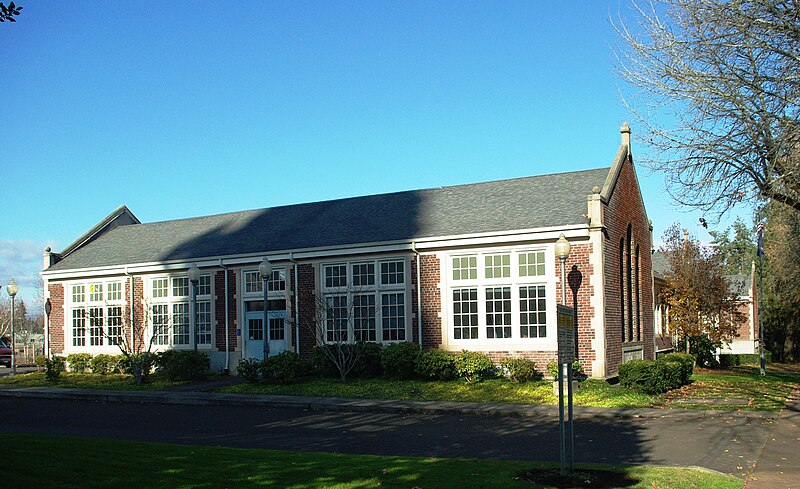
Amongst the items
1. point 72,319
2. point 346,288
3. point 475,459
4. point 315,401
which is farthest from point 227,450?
point 72,319

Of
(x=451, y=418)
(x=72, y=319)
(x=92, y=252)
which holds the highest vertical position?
(x=92, y=252)

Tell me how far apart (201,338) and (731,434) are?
799 inches

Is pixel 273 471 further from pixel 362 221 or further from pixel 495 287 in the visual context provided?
pixel 362 221

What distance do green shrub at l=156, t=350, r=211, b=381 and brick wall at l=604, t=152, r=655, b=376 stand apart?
46.5ft

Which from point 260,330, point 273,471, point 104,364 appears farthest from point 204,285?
point 273,471

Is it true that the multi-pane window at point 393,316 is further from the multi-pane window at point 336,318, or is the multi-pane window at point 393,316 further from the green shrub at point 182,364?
the green shrub at point 182,364

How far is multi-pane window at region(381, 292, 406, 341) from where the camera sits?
25.1 meters

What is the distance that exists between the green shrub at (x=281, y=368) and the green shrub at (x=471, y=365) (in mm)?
5297

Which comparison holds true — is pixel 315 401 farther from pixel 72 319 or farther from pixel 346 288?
A: pixel 72 319

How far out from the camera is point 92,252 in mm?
34312

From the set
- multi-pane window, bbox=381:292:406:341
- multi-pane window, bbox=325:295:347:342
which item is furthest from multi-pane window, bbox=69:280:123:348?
multi-pane window, bbox=381:292:406:341

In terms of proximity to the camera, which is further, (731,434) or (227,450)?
(731,434)

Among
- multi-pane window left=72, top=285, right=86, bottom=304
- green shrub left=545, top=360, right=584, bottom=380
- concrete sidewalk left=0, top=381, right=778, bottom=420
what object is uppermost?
multi-pane window left=72, top=285, right=86, bottom=304

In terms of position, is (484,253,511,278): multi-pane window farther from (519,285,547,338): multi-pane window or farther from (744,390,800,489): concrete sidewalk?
(744,390,800,489): concrete sidewalk
